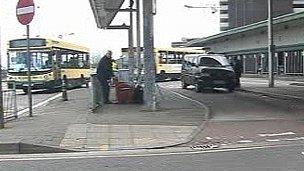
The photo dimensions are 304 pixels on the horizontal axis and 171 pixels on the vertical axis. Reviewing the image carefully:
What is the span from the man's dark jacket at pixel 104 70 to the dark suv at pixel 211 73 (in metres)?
9.12

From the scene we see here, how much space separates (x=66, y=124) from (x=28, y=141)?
307 cm

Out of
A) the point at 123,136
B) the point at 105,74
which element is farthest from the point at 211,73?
the point at 123,136

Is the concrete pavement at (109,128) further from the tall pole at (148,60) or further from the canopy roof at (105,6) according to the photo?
the canopy roof at (105,6)

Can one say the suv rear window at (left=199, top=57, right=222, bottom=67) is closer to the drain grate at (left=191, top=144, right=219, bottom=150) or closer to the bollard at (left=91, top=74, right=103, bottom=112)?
the bollard at (left=91, top=74, right=103, bottom=112)

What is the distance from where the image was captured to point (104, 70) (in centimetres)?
2102

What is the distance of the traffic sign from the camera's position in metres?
15.8

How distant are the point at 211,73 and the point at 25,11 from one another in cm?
1519

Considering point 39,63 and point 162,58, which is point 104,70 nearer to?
point 39,63

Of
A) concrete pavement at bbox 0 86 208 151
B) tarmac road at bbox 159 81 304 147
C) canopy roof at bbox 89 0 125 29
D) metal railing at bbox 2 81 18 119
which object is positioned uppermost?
canopy roof at bbox 89 0 125 29

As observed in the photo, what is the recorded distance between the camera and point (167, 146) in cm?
1186

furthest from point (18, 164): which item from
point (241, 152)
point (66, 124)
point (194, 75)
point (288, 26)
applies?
point (288, 26)

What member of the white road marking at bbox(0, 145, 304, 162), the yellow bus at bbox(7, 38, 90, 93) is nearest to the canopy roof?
the yellow bus at bbox(7, 38, 90, 93)

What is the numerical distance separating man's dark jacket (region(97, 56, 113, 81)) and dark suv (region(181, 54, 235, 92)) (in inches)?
359

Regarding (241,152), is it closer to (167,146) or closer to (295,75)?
(167,146)
